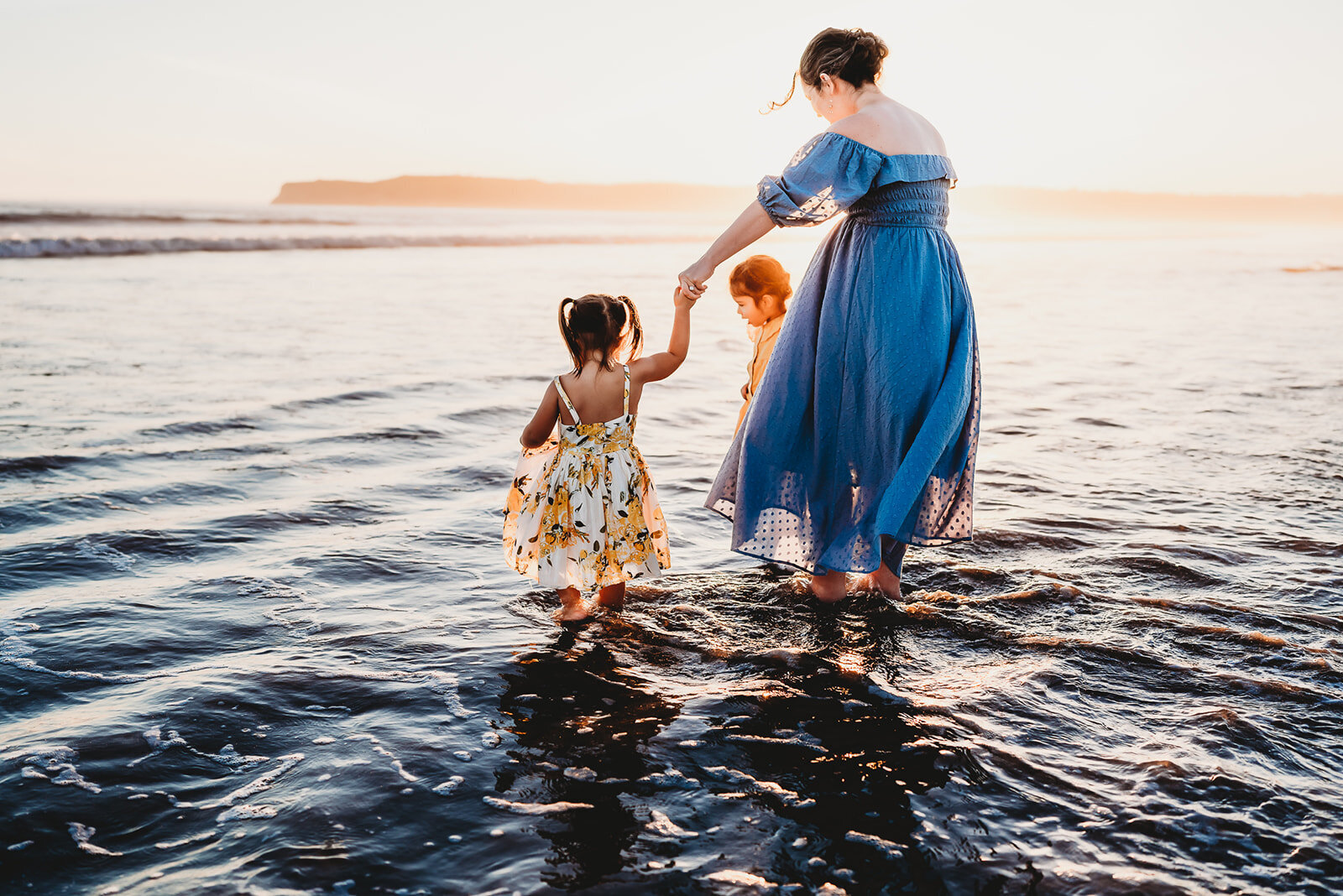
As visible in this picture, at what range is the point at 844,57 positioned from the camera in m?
3.51

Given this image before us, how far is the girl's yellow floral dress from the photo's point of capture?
3.84m

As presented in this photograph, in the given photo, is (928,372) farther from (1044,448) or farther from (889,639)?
(1044,448)

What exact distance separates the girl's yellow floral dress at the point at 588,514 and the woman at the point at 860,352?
1.34 feet

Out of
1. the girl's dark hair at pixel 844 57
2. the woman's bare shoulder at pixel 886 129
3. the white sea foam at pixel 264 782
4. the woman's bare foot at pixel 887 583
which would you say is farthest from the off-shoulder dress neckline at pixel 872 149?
the white sea foam at pixel 264 782

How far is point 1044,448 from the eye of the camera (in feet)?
21.5

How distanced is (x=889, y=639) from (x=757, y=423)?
902 mm

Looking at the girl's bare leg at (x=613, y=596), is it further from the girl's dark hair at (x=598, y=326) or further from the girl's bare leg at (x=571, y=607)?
the girl's dark hair at (x=598, y=326)

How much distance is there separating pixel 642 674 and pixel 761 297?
6.56 feet

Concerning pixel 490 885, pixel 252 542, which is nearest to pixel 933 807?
pixel 490 885

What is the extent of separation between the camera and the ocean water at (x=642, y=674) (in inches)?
91.4

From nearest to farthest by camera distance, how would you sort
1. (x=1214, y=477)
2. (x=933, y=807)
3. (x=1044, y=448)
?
(x=933, y=807) → (x=1214, y=477) → (x=1044, y=448)

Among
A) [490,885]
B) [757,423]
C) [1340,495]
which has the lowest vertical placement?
[490,885]

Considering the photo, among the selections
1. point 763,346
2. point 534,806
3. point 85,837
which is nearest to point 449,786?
point 534,806

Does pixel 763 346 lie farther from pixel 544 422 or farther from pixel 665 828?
pixel 665 828
